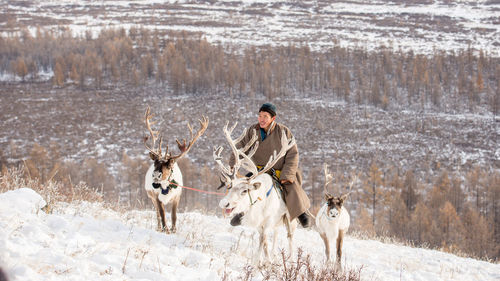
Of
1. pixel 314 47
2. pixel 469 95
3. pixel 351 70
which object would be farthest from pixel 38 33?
pixel 469 95

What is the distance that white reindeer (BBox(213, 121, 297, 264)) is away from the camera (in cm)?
550

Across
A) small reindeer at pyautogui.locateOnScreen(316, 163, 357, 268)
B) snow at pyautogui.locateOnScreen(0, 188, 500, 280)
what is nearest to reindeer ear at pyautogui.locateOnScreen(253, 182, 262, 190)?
snow at pyautogui.locateOnScreen(0, 188, 500, 280)

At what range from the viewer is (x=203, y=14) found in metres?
180

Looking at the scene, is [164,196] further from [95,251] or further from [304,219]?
[95,251]

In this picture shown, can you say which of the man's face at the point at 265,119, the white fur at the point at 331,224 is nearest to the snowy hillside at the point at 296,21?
the white fur at the point at 331,224

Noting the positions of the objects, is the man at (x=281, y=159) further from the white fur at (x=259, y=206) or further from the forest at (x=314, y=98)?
the forest at (x=314, y=98)

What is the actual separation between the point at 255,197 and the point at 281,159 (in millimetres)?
1025

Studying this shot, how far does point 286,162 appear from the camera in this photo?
20.9 ft

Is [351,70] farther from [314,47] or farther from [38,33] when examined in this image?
[38,33]

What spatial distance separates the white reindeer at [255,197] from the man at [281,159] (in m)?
0.15

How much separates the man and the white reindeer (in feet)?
0.51

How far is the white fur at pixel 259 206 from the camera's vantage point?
5.47m

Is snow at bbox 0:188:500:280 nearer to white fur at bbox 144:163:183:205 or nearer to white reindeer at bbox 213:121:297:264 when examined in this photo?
white reindeer at bbox 213:121:297:264

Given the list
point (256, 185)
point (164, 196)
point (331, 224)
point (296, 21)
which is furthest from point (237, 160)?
point (296, 21)
